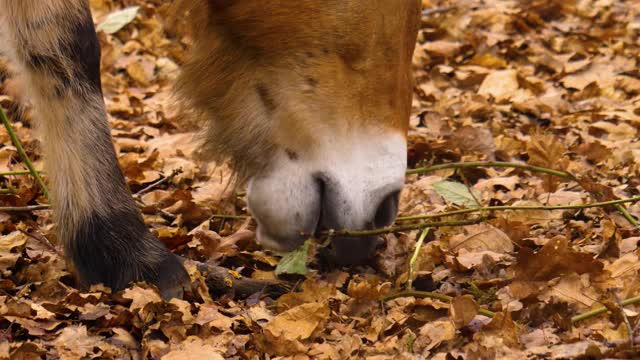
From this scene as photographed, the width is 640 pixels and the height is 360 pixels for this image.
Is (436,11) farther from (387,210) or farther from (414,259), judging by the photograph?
(387,210)

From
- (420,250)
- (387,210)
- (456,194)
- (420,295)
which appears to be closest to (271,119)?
(387,210)

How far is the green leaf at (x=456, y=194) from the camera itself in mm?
3820

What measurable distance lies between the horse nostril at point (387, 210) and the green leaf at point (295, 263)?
231mm

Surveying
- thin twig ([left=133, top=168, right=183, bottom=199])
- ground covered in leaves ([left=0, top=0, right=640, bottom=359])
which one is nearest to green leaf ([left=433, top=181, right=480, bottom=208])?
ground covered in leaves ([left=0, top=0, right=640, bottom=359])

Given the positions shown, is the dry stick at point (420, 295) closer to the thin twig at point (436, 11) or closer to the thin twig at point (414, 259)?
the thin twig at point (414, 259)

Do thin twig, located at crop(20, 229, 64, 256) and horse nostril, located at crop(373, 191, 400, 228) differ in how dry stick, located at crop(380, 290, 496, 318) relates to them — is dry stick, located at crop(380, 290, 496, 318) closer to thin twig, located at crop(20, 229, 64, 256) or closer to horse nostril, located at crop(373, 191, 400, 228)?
horse nostril, located at crop(373, 191, 400, 228)

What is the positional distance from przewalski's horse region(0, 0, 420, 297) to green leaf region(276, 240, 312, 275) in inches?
2.2

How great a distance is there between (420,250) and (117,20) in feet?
11.4

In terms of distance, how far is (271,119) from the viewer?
9.78 ft

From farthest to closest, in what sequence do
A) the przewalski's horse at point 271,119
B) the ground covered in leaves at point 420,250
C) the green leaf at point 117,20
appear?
the green leaf at point 117,20
the przewalski's horse at point 271,119
the ground covered in leaves at point 420,250

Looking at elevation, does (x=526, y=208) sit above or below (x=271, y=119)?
below

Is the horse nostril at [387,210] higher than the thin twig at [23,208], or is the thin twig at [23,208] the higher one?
the horse nostril at [387,210]

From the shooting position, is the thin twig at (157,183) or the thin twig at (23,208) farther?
the thin twig at (157,183)

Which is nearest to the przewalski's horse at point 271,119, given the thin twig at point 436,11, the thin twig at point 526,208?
the thin twig at point 526,208
